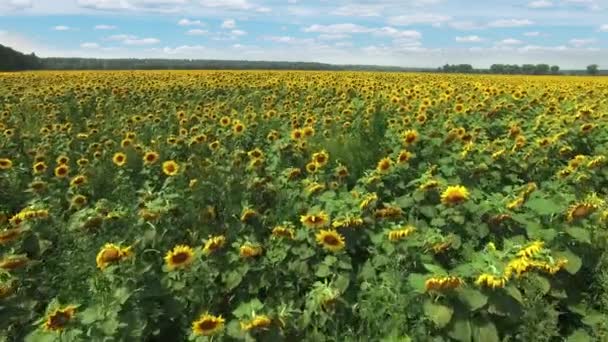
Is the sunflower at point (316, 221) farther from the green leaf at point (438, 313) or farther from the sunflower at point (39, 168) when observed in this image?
the sunflower at point (39, 168)

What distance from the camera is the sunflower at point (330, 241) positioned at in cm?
342

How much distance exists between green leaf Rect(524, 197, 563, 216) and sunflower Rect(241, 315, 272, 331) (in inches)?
79.3

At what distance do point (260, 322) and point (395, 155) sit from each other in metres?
3.31

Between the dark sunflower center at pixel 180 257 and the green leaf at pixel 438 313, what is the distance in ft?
4.52

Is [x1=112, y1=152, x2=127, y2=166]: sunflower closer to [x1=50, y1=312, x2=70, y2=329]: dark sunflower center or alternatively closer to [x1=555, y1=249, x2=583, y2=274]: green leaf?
[x1=50, y1=312, x2=70, y2=329]: dark sunflower center

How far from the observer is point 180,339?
331 cm

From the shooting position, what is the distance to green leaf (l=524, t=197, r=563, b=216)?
369 centimetres

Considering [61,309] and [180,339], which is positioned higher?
[61,309]

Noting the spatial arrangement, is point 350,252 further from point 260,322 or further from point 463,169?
point 463,169

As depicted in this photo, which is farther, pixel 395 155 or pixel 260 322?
pixel 395 155

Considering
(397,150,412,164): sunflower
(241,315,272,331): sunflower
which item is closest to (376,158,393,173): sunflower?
(397,150,412,164): sunflower

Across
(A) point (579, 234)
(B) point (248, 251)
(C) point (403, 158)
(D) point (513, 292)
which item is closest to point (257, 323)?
(B) point (248, 251)

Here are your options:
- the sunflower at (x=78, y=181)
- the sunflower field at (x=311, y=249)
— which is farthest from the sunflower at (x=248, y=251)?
the sunflower at (x=78, y=181)

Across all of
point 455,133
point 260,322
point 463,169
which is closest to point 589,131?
point 455,133
